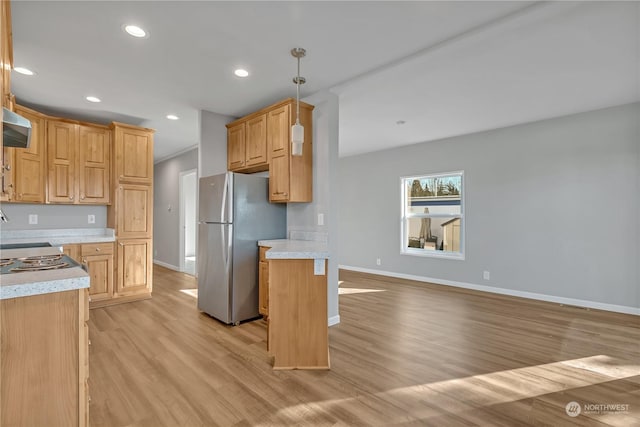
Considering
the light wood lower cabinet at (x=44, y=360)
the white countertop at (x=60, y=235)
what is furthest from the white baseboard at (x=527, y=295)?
the light wood lower cabinet at (x=44, y=360)

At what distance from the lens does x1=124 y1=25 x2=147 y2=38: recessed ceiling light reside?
235 centimetres

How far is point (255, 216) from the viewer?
3.61 metres

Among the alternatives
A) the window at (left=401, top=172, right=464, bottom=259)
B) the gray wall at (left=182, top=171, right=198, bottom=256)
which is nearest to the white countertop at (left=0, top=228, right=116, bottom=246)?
the gray wall at (left=182, top=171, right=198, bottom=256)

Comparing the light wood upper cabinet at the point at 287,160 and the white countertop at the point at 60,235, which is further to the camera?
the white countertop at the point at 60,235

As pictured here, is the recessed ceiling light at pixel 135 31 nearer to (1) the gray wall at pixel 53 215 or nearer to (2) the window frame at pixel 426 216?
(1) the gray wall at pixel 53 215

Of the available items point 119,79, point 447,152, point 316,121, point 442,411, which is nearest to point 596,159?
point 447,152

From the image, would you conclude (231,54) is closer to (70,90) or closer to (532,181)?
(70,90)

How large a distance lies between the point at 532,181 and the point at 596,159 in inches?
28.9

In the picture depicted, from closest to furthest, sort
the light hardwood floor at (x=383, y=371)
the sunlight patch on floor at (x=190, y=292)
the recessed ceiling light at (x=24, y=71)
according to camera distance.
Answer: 1. the light hardwood floor at (x=383, y=371)
2. the recessed ceiling light at (x=24, y=71)
3. the sunlight patch on floor at (x=190, y=292)

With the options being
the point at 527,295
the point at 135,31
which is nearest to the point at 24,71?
the point at 135,31

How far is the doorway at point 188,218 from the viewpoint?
6508 mm

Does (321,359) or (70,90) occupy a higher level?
(70,90)

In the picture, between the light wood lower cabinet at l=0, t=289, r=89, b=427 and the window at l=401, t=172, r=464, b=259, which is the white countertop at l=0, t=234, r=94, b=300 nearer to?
the light wood lower cabinet at l=0, t=289, r=89, b=427

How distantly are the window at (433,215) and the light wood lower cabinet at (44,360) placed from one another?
521cm
